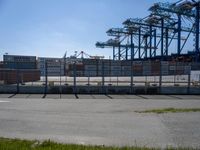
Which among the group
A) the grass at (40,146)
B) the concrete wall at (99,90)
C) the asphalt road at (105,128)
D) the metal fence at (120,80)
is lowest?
the asphalt road at (105,128)

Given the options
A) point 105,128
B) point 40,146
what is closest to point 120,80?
point 105,128

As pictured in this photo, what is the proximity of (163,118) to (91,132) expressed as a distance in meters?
3.61

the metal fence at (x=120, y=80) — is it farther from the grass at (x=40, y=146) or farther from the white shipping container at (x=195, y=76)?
the grass at (x=40, y=146)

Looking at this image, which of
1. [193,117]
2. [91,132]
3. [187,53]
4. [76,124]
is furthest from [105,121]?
[187,53]

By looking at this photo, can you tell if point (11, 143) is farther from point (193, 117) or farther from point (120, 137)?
point (193, 117)

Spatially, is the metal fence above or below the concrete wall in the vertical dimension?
above

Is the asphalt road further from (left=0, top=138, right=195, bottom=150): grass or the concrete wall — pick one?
the concrete wall

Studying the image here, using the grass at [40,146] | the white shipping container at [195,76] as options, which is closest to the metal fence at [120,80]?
the white shipping container at [195,76]

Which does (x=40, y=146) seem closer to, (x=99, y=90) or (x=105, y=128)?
(x=105, y=128)

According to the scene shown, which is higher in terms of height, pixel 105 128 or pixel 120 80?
pixel 120 80

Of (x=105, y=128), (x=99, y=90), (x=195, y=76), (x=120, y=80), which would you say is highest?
(x=195, y=76)

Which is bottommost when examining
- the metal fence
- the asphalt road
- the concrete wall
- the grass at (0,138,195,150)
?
the asphalt road

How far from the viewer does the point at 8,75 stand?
25.6 m

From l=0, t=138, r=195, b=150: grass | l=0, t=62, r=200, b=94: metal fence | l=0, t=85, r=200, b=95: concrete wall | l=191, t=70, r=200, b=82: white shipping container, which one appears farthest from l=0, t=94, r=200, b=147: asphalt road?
l=191, t=70, r=200, b=82: white shipping container
